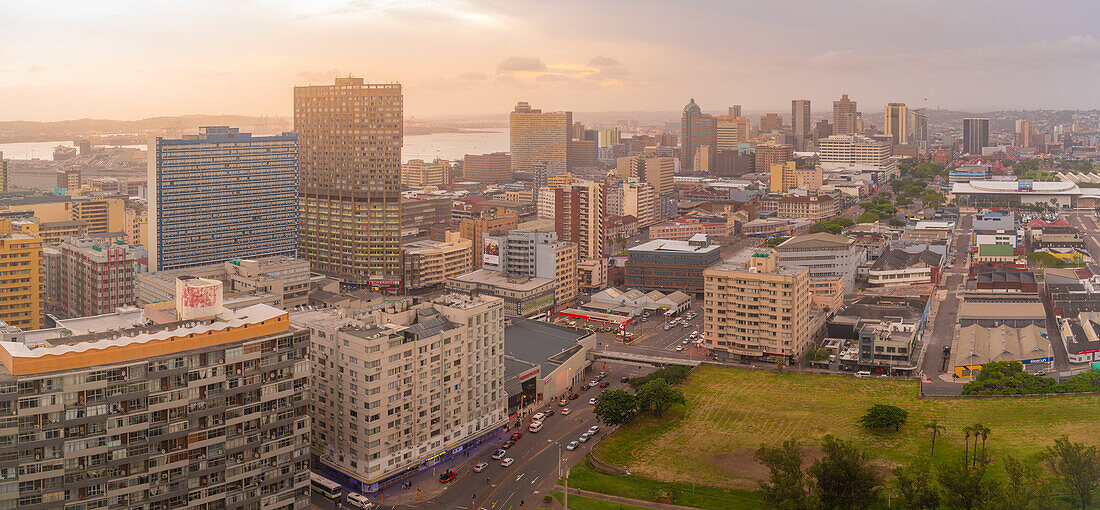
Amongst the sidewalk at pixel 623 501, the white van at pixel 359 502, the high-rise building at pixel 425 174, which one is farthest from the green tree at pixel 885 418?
the high-rise building at pixel 425 174

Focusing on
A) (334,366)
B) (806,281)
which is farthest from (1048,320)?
(334,366)

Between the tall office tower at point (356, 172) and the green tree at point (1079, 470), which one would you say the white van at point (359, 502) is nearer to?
the green tree at point (1079, 470)

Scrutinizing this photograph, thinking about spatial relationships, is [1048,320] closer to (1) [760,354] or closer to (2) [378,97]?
(1) [760,354]

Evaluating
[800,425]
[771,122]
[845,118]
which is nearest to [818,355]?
[800,425]

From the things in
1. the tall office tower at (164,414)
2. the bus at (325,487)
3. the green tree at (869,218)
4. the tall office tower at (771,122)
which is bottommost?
the bus at (325,487)

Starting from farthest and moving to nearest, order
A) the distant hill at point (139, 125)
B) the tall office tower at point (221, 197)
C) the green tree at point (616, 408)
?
the distant hill at point (139, 125)
the tall office tower at point (221, 197)
the green tree at point (616, 408)

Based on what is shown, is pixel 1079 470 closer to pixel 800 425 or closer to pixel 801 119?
pixel 800 425

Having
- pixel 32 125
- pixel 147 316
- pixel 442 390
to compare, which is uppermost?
pixel 32 125
